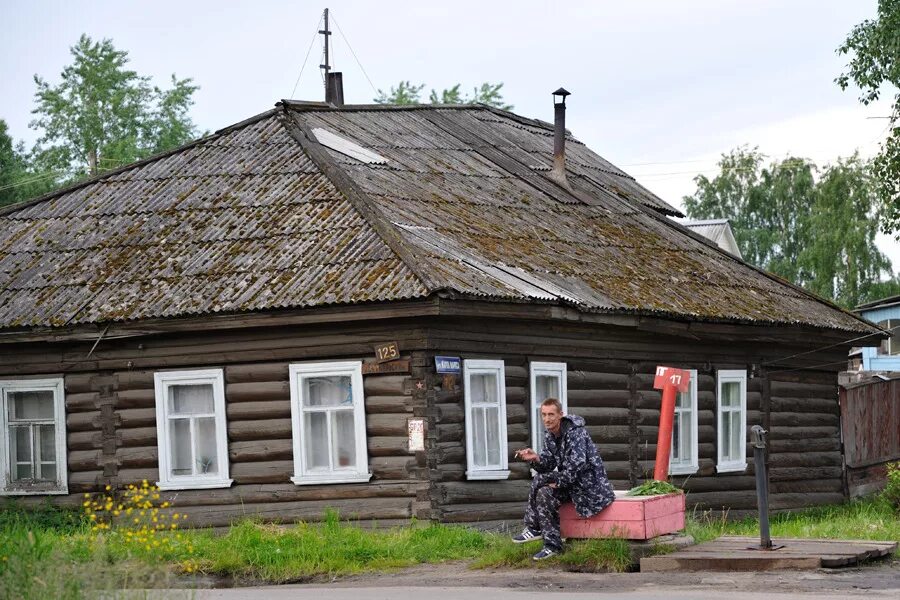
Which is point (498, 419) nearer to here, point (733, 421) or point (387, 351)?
point (387, 351)

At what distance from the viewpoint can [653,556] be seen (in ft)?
41.1

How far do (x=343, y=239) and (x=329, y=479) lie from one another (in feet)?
8.66

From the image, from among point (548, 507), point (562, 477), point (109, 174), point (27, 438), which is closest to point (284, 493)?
point (27, 438)

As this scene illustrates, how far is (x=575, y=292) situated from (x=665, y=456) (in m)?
3.40

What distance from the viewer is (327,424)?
16250 mm

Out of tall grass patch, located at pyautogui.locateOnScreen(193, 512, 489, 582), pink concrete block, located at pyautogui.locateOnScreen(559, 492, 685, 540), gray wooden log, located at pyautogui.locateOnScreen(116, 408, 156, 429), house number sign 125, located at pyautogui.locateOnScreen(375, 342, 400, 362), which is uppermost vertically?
house number sign 125, located at pyautogui.locateOnScreen(375, 342, 400, 362)

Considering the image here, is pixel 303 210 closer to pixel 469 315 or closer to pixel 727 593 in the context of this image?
pixel 469 315

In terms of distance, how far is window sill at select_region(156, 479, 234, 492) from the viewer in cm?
1662

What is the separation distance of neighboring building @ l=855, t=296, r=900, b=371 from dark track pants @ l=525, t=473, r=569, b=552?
29.7 metres

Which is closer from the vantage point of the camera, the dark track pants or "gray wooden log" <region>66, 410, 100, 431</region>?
the dark track pants

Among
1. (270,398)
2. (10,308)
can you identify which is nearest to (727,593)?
(270,398)

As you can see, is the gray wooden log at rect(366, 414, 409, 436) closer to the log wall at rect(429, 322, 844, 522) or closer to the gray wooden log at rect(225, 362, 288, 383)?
the log wall at rect(429, 322, 844, 522)

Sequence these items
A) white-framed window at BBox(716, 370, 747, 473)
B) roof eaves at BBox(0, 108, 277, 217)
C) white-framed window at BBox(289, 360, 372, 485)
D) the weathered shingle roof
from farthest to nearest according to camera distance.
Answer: white-framed window at BBox(716, 370, 747, 473) < roof eaves at BBox(0, 108, 277, 217) < the weathered shingle roof < white-framed window at BBox(289, 360, 372, 485)

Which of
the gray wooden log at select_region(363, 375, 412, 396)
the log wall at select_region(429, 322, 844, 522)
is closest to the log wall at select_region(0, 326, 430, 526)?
the gray wooden log at select_region(363, 375, 412, 396)
